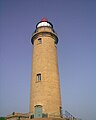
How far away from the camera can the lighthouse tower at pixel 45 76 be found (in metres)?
20.7

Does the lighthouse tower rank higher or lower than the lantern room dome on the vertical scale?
lower

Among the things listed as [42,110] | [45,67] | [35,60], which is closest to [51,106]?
[42,110]

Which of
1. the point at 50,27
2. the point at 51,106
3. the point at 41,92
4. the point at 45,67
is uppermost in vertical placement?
the point at 50,27

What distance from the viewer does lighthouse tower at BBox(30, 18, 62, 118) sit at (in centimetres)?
2072

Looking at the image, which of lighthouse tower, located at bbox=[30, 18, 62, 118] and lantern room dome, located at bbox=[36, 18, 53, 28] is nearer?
lighthouse tower, located at bbox=[30, 18, 62, 118]

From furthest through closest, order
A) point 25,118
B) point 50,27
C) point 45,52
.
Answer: point 50,27, point 45,52, point 25,118

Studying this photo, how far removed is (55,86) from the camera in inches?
873

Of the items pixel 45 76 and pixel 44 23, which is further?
pixel 44 23

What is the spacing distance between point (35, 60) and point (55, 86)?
4318 millimetres

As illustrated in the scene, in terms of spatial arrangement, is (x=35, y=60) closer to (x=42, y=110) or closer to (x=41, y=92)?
(x=41, y=92)

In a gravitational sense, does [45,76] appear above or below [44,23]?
below

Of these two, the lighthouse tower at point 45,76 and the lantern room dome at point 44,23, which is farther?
the lantern room dome at point 44,23

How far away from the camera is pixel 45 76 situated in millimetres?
21938

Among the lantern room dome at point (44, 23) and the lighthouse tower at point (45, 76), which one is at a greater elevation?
the lantern room dome at point (44, 23)
